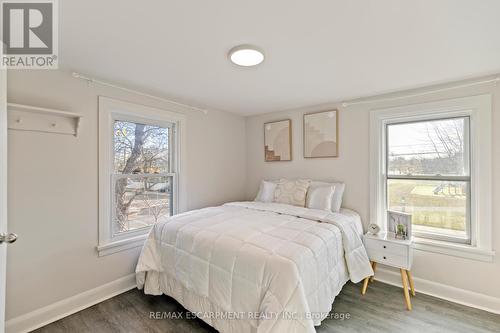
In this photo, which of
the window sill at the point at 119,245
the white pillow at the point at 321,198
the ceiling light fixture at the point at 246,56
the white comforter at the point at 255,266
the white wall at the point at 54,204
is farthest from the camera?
the white pillow at the point at 321,198

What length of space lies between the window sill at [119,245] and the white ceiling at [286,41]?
1689 millimetres

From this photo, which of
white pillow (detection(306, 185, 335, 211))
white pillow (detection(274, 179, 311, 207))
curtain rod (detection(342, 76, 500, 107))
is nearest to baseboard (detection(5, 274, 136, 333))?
white pillow (detection(274, 179, 311, 207))

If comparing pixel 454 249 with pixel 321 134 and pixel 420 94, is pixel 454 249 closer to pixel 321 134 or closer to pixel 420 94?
pixel 420 94

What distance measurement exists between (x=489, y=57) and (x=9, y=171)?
3905mm

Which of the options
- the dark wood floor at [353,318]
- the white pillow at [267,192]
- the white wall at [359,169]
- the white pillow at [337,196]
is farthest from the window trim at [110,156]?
the white pillow at [337,196]

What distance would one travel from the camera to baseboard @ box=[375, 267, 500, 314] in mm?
2039

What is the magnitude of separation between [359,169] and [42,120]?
130 inches

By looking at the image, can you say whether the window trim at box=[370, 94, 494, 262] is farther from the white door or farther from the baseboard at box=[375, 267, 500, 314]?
the white door

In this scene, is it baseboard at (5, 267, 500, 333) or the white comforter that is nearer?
the white comforter

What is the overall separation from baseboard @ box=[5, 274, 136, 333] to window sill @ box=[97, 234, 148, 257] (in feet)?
1.01

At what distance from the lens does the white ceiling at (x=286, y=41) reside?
1.25m

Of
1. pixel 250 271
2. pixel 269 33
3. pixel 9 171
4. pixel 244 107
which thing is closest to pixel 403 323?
pixel 250 271

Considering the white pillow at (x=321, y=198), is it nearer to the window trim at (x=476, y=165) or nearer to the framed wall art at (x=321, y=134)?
the framed wall art at (x=321, y=134)

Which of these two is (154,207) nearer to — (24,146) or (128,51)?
(24,146)
